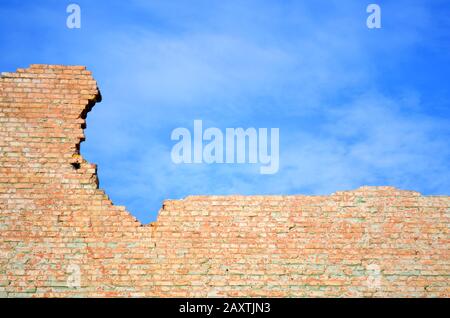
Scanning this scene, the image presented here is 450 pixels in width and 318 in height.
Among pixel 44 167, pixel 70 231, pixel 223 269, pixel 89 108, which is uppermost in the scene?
pixel 89 108

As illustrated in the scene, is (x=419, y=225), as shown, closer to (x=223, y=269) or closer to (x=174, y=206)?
(x=223, y=269)

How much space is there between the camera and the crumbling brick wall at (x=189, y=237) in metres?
8.41

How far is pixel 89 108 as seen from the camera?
9.34m

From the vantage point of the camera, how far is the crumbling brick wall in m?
8.41

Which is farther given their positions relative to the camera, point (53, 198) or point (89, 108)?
point (89, 108)

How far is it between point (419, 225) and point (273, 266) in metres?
2.27

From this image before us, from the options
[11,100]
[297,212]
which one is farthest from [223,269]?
[11,100]

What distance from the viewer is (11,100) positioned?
916 cm

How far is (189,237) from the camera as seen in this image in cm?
866
